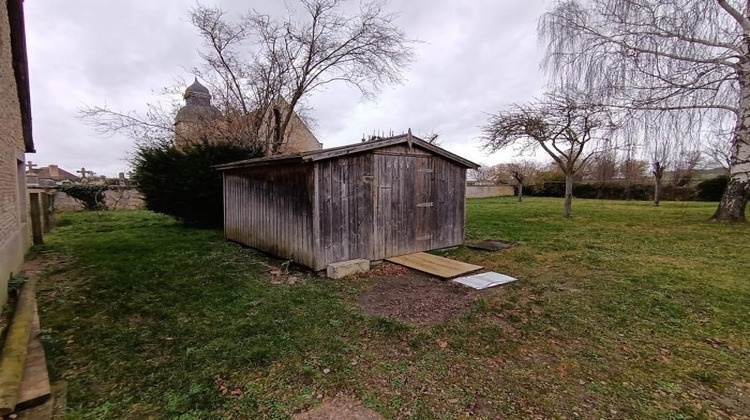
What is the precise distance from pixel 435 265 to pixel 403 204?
4.62ft

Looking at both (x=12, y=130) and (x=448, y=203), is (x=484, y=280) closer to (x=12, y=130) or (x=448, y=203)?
(x=448, y=203)

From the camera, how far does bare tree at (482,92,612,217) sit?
34.4 feet

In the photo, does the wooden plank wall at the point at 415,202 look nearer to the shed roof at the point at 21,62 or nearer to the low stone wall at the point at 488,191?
the shed roof at the point at 21,62

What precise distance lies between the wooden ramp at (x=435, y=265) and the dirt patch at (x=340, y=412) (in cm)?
319

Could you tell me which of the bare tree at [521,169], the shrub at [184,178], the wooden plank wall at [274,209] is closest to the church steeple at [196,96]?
the shrub at [184,178]

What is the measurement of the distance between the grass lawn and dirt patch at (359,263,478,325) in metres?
0.20

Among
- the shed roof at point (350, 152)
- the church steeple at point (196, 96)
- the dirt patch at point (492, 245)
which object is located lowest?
the dirt patch at point (492, 245)

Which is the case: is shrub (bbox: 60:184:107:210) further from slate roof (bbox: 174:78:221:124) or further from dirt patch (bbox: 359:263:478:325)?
dirt patch (bbox: 359:263:478:325)

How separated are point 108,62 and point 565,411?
16302 millimetres

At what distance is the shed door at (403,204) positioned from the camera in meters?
6.09

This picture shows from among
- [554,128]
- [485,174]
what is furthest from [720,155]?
[485,174]

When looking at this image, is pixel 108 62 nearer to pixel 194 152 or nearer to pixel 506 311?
pixel 194 152

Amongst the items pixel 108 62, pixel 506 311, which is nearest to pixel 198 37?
pixel 108 62

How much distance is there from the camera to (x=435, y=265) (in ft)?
19.1
